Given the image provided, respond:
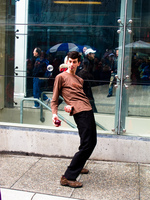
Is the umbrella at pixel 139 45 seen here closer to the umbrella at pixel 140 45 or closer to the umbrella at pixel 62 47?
the umbrella at pixel 140 45

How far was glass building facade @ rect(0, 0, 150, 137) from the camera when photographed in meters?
5.54

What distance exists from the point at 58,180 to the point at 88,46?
98.3 inches

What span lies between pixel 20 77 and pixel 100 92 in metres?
1.61


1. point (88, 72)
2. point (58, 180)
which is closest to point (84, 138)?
point (58, 180)

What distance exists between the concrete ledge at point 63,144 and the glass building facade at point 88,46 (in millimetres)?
216

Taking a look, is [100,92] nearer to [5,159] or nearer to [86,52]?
[86,52]

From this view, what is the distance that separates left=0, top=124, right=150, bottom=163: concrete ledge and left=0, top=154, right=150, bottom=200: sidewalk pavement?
0.13 meters

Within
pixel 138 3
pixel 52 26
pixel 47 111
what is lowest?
pixel 47 111

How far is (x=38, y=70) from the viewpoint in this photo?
19.8ft

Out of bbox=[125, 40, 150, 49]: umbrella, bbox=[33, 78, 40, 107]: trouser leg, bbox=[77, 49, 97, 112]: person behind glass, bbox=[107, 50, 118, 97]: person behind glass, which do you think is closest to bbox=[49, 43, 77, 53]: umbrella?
bbox=[77, 49, 97, 112]: person behind glass

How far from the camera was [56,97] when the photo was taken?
4332 mm

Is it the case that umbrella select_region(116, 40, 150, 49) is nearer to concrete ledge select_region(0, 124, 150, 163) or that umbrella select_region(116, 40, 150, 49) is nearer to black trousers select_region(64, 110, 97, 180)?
concrete ledge select_region(0, 124, 150, 163)

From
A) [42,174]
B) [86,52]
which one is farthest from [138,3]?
[42,174]

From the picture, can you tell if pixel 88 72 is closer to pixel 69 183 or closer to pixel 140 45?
pixel 140 45
